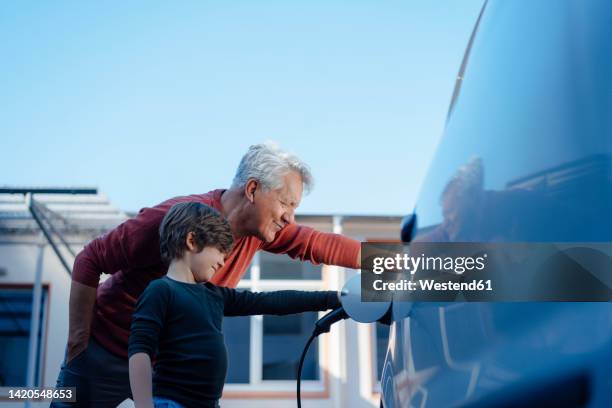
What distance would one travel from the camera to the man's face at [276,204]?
1.15 m

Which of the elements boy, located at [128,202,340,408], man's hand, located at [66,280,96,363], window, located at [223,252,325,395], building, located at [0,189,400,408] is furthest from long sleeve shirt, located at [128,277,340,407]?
window, located at [223,252,325,395]

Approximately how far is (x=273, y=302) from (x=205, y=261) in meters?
0.15

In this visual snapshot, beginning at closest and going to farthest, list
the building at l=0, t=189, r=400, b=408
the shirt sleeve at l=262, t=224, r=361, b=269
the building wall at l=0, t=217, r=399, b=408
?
the shirt sleeve at l=262, t=224, r=361, b=269
the building at l=0, t=189, r=400, b=408
the building wall at l=0, t=217, r=399, b=408

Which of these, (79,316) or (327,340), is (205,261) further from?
(327,340)

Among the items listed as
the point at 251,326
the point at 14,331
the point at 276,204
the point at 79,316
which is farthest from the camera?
the point at 251,326

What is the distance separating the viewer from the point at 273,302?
1.05 m

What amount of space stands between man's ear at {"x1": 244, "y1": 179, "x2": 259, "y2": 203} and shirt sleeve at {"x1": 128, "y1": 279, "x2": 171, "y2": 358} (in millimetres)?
279

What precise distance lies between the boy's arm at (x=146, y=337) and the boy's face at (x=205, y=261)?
41mm

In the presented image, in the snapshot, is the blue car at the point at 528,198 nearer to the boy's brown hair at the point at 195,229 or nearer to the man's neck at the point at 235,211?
the boy's brown hair at the point at 195,229

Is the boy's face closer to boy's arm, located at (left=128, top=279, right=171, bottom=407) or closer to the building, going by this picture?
boy's arm, located at (left=128, top=279, right=171, bottom=407)

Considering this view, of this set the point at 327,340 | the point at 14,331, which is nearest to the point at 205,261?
the point at 327,340

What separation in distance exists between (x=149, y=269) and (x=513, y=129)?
2.49ft

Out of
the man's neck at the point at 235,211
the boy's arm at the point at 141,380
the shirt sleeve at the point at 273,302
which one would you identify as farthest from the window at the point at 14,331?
the boy's arm at the point at 141,380

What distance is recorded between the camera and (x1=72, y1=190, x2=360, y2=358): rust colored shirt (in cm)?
116
